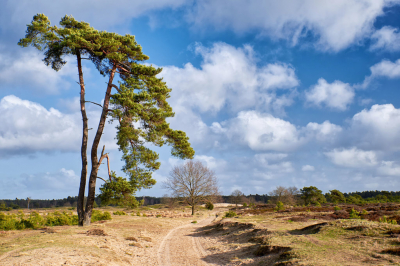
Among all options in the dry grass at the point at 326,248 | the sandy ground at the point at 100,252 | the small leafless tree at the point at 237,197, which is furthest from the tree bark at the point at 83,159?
the small leafless tree at the point at 237,197

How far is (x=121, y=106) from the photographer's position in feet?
55.3

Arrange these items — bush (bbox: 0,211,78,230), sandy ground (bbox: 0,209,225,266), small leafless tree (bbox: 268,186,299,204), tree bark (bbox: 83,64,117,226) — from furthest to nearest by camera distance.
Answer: small leafless tree (bbox: 268,186,299,204), tree bark (bbox: 83,64,117,226), bush (bbox: 0,211,78,230), sandy ground (bbox: 0,209,225,266)

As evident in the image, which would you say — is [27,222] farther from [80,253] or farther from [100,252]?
[80,253]

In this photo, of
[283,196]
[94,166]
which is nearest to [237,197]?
[283,196]

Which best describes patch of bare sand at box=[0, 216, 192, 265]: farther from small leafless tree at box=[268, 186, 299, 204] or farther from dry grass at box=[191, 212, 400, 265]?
small leafless tree at box=[268, 186, 299, 204]

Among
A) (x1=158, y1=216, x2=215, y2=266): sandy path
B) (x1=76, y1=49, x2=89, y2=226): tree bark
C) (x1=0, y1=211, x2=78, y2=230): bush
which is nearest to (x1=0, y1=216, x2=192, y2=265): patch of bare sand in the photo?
(x1=158, y1=216, x2=215, y2=266): sandy path

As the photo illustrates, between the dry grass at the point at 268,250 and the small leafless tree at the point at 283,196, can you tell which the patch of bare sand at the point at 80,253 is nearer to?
the dry grass at the point at 268,250

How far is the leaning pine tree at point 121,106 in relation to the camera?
55.0 ft

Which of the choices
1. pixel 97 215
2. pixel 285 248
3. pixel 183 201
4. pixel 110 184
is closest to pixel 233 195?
pixel 183 201

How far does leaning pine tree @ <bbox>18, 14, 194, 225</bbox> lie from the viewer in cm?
1677

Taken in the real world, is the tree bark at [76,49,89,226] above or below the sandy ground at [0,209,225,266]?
above

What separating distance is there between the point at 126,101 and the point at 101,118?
3475mm

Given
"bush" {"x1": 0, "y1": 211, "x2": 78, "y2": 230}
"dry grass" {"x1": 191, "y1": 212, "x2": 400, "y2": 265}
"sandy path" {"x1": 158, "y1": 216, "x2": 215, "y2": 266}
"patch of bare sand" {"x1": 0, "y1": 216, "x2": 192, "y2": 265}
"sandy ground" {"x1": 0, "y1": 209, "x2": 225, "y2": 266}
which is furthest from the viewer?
"bush" {"x1": 0, "y1": 211, "x2": 78, "y2": 230}

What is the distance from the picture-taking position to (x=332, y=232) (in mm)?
11219
